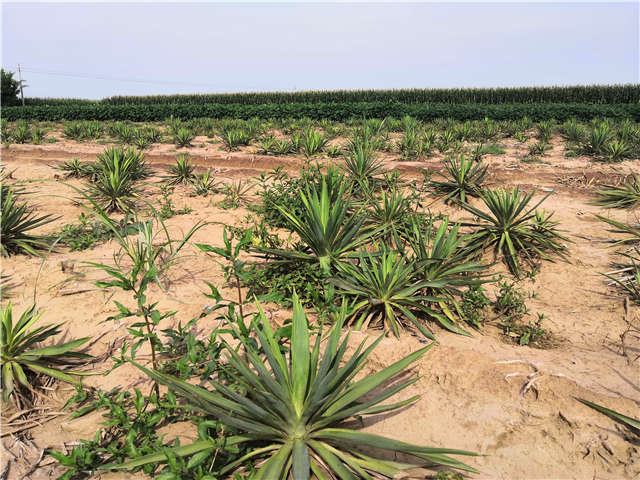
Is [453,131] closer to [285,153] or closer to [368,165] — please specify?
[285,153]

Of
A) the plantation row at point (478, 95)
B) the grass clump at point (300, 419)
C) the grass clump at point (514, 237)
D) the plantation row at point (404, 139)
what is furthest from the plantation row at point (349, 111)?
the grass clump at point (300, 419)

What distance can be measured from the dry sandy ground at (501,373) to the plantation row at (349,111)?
37.1 feet

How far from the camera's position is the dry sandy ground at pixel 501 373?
1856 millimetres

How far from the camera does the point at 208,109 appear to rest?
2117cm

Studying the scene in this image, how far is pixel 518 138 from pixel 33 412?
10833 mm

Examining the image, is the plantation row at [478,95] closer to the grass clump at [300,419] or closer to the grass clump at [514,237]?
the grass clump at [514,237]

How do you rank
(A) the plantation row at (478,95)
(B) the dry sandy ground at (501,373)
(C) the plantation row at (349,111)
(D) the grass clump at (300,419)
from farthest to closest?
(A) the plantation row at (478,95)
(C) the plantation row at (349,111)
(B) the dry sandy ground at (501,373)
(D) the grass clump at (300,419)

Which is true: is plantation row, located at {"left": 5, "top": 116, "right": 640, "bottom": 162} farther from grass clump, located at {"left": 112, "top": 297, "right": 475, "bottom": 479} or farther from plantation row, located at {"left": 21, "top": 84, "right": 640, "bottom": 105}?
plantation row, located at {"left": 21, "top": 84, "right": 640, "bottom": 105}

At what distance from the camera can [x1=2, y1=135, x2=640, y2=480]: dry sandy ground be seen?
1856 millimetres

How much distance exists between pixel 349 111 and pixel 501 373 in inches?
663

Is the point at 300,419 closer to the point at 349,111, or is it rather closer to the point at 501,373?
the point at 501,373

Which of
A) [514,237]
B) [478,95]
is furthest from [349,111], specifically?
[478,95]

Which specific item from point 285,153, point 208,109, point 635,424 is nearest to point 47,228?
point 285,153

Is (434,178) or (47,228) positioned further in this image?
(434,178)
